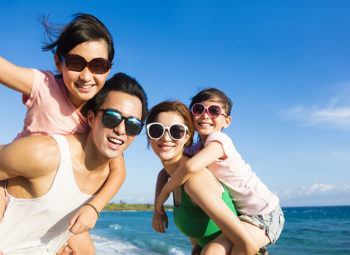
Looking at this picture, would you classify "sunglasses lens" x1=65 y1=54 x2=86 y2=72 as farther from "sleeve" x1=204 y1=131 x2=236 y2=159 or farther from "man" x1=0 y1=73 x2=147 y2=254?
"sleeve" x1=204 y1=131 x2=236 y2=159

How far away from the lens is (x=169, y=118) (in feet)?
12.2

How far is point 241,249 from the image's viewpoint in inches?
136

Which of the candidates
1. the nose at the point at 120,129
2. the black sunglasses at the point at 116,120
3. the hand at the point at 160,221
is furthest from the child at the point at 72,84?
the hand at the point at 160,221

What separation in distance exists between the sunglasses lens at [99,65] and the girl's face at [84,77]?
26 millimetres

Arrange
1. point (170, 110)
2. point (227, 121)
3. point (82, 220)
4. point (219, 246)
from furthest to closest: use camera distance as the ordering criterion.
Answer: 1. point (227, 121)
2. point (170, 110)
3. point (219, 246)
4. point (82, 220)

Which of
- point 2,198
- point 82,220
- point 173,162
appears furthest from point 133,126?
point 2,198

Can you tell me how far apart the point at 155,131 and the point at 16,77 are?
1250mm

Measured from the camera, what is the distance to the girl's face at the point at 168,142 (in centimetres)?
367

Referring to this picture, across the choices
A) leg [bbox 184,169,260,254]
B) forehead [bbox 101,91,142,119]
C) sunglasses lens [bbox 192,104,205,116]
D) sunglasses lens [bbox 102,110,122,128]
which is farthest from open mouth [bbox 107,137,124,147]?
sunglasses lens [bbox 192,104,205,116]

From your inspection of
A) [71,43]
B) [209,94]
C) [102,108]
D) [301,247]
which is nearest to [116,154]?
[102,108]

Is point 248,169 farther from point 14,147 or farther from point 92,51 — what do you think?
point 14,147

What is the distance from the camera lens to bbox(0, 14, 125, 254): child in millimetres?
3285

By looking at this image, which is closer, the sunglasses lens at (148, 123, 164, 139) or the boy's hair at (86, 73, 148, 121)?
the boy's hair at (86, 73, 148, 121)

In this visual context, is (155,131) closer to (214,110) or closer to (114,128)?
(114,128)
